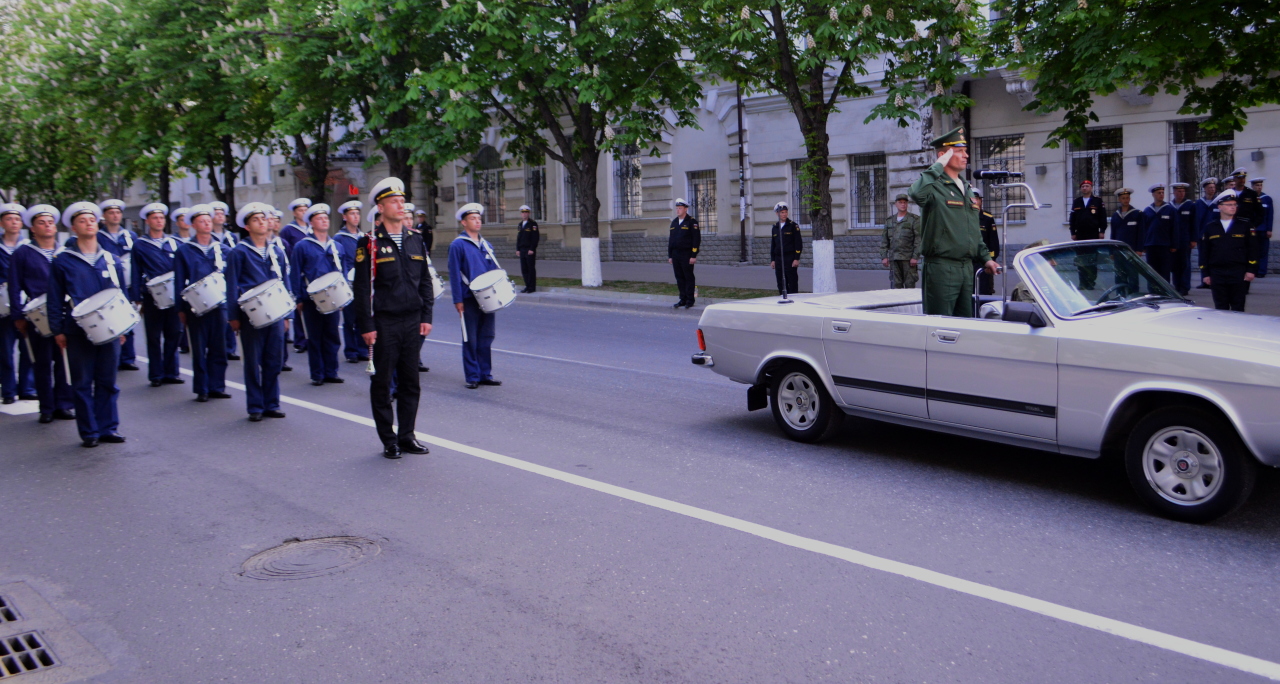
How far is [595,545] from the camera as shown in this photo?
18.6 ft

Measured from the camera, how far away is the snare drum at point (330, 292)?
11320mm

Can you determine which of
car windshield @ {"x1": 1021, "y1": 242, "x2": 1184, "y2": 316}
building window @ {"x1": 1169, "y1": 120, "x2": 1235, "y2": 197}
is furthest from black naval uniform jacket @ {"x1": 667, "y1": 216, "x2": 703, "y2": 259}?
car windshield @ {"x1": 1021, "y1": 242, "x2": 1184, "y2": 316}

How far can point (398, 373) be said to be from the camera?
8.09m

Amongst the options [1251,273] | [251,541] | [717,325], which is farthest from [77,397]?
[1251,273]

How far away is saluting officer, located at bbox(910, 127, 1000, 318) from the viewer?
754cm

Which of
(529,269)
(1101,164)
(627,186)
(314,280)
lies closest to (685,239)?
(529,269)

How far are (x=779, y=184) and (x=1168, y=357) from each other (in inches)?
905

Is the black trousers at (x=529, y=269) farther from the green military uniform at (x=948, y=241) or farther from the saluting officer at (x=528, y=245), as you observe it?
the green military uniform at (x=948, y=241)

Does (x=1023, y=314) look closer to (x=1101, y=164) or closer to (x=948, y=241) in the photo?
(x=948, y=241)

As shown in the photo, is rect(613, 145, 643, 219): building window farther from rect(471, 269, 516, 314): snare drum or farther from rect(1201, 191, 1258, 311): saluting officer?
rect(471, 269, 516, 314): snare drum

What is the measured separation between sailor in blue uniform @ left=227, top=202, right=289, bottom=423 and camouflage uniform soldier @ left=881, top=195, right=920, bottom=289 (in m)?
Answer: 9.31

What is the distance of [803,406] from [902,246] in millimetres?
8760

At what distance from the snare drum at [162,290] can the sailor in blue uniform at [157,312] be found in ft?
0.18

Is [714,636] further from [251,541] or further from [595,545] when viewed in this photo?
[251,541]
